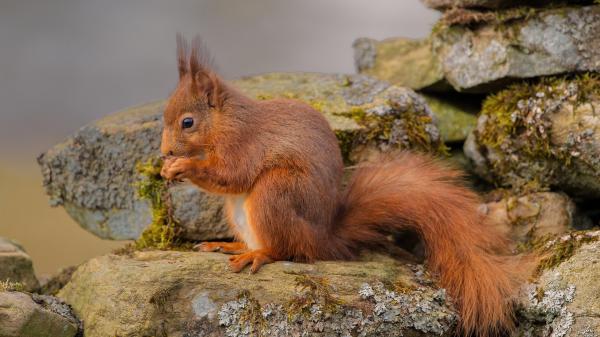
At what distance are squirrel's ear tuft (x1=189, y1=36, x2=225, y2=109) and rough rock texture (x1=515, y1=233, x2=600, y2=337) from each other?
162 centimetres

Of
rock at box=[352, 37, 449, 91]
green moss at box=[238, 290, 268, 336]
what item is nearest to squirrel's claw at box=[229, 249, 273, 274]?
green moss at box=[238, 290, 268, 336]

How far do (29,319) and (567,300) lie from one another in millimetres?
2169

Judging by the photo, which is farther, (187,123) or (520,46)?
(520,46)

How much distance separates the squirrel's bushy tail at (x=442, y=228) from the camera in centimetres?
327

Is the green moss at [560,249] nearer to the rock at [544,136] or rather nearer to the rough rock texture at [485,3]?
the rock at [544,136]

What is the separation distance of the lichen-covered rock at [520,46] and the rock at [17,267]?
8.28 feet

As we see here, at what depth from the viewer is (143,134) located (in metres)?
4.22

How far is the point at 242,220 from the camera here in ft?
11.3

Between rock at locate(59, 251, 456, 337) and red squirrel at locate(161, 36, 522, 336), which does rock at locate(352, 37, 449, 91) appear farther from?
rock at locate(59, 251, 456, 337)

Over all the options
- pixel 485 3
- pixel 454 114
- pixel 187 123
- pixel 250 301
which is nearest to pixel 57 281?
pixel 187 123

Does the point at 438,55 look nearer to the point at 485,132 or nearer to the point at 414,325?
the point at 485,132

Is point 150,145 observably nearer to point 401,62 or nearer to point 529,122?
point 401,62

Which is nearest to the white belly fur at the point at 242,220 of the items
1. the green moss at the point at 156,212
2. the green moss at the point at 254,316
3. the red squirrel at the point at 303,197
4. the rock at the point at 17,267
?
the red squirrel at the point at 303,197

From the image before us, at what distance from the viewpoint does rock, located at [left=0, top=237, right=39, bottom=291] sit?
3.76m
